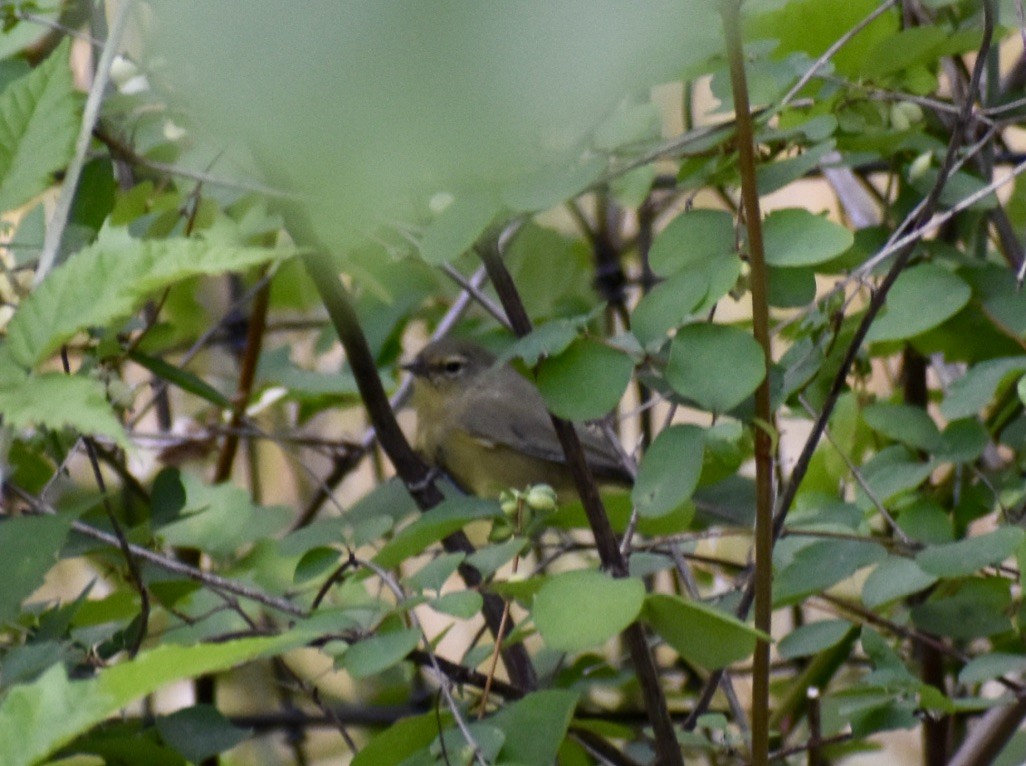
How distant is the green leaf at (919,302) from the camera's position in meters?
1.38

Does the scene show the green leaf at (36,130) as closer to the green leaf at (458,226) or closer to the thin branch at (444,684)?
the green leaf at (458,226)

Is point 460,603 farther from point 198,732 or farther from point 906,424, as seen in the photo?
point 906,424

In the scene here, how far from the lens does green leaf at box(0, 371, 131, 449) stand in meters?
0.67

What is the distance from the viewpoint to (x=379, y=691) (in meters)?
2.79

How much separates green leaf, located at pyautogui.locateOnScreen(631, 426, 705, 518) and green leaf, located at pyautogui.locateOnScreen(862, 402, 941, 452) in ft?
2.00

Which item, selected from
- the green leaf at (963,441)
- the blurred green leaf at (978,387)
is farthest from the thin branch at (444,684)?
the green leaf at (963,441)

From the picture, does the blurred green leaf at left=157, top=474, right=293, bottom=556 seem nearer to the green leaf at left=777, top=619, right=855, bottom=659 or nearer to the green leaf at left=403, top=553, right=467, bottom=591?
the green leaf at left=403, top=553, right=467, bottom=591

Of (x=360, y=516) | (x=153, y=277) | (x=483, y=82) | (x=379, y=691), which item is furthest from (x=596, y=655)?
(x=483, y=82)

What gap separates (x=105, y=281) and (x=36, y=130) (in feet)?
0.90

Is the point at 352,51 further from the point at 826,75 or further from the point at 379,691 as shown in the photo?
the point at 379,691

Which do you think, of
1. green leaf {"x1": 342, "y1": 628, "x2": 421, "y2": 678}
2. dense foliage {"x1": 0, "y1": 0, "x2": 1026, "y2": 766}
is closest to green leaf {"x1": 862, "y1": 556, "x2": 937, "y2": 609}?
dense foliage {"x1": 0, "y1": 0, "x2": 1026, "y2": 766}

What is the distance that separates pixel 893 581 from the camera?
129 centimetres

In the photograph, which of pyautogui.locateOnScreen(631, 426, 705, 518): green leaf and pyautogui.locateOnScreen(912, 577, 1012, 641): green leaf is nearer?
pyautogui.locateOnScreen(631, 426, 705, 518): green leaf

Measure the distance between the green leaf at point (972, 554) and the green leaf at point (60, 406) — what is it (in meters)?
0.79
